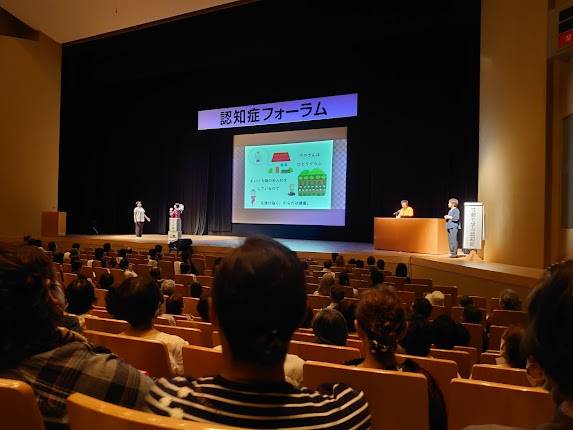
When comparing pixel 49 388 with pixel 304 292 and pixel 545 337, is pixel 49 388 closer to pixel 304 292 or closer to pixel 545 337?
pixel 304 292

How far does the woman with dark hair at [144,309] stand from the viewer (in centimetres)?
241

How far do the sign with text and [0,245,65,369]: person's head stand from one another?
11138 mm

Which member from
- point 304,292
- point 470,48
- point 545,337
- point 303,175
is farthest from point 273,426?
point 303,175

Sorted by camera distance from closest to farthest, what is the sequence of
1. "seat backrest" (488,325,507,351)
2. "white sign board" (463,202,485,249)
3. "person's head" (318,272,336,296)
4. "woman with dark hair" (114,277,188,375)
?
"woman with dark hair" (114,277,188,375) → "seat backrest" (488,325,507,351) → "person's head" (318,272,336,296) → "white sign board" (463,202,485,249)

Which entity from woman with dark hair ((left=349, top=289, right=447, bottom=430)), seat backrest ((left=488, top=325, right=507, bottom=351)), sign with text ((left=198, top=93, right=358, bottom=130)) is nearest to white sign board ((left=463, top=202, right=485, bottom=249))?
sign with text ((left=198, top=93, right=358, bottom=130))

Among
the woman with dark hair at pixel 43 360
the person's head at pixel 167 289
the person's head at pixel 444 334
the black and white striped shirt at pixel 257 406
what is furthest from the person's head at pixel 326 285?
the black and white striped shirt at pixel 257 406

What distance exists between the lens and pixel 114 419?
3.03 feet

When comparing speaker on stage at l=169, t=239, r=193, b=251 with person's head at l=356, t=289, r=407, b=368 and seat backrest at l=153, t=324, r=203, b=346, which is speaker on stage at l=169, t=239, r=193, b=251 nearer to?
seat backrest at l=153, t=324, r=203, b=346

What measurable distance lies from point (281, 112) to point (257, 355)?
12.4 metres

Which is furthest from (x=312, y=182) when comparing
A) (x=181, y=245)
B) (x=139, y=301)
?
(x=139, y=301)

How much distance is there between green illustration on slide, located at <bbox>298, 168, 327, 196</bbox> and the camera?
12.3 metres

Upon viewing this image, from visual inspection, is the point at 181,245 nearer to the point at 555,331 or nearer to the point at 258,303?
the point at 258,303

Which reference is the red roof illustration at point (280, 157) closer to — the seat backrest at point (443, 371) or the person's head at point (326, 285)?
the person's head at point (326, 285)

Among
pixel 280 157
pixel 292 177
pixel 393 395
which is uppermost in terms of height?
pixel 280 157
